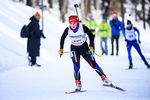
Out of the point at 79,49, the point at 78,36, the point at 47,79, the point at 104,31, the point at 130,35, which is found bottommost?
the point at 47,79

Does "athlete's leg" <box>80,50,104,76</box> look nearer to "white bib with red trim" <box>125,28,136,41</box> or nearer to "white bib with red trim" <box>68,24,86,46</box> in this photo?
"white bib with red trim" <box>68,24,86,46</box>

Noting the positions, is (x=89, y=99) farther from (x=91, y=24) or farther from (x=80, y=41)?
(x=91, y=24)

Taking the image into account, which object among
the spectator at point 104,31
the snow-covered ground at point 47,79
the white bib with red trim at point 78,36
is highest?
the spectator at point 104,31

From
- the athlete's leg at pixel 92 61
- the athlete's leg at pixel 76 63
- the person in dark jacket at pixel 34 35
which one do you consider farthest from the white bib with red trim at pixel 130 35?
the athlete's leg at pixel 76 63

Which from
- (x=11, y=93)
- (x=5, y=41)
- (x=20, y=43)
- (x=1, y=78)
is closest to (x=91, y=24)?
(x=20, y=43)

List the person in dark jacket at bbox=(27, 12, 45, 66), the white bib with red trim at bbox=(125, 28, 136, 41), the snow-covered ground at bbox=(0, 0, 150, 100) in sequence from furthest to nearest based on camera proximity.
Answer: the person in dark jacket at bbox=(27, 12, 45, 66)
the white bib with red trim at bbox=(125, 28, 136, 41)
the snow-covered ground at bbox=(0, 0, 150, 100)

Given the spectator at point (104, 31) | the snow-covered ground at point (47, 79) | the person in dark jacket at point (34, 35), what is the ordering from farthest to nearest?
the spectator at point (104, 31) → the person in dark jacket at point (34, 35) → the snow-covered ground at point (47, 79)

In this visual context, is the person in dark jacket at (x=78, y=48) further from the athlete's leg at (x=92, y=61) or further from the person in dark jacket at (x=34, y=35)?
the person in dark jacket at (x=34, y=35)

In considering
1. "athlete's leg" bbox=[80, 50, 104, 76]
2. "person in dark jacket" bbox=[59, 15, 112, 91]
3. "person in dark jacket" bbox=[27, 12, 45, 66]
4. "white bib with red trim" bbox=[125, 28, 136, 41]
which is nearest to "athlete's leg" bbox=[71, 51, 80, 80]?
"person in dark jacket" bbox=[59, 15, 112, 91]

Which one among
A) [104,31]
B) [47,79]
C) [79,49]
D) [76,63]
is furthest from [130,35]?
[104,31]

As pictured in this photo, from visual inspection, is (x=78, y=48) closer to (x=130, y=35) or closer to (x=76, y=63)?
(x=76, y=63)

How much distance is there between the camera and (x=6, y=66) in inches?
308

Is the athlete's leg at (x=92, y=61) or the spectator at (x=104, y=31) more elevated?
the spectator at (x=104, y=31)

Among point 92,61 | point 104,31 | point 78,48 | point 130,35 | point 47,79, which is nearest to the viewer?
point 92,61
